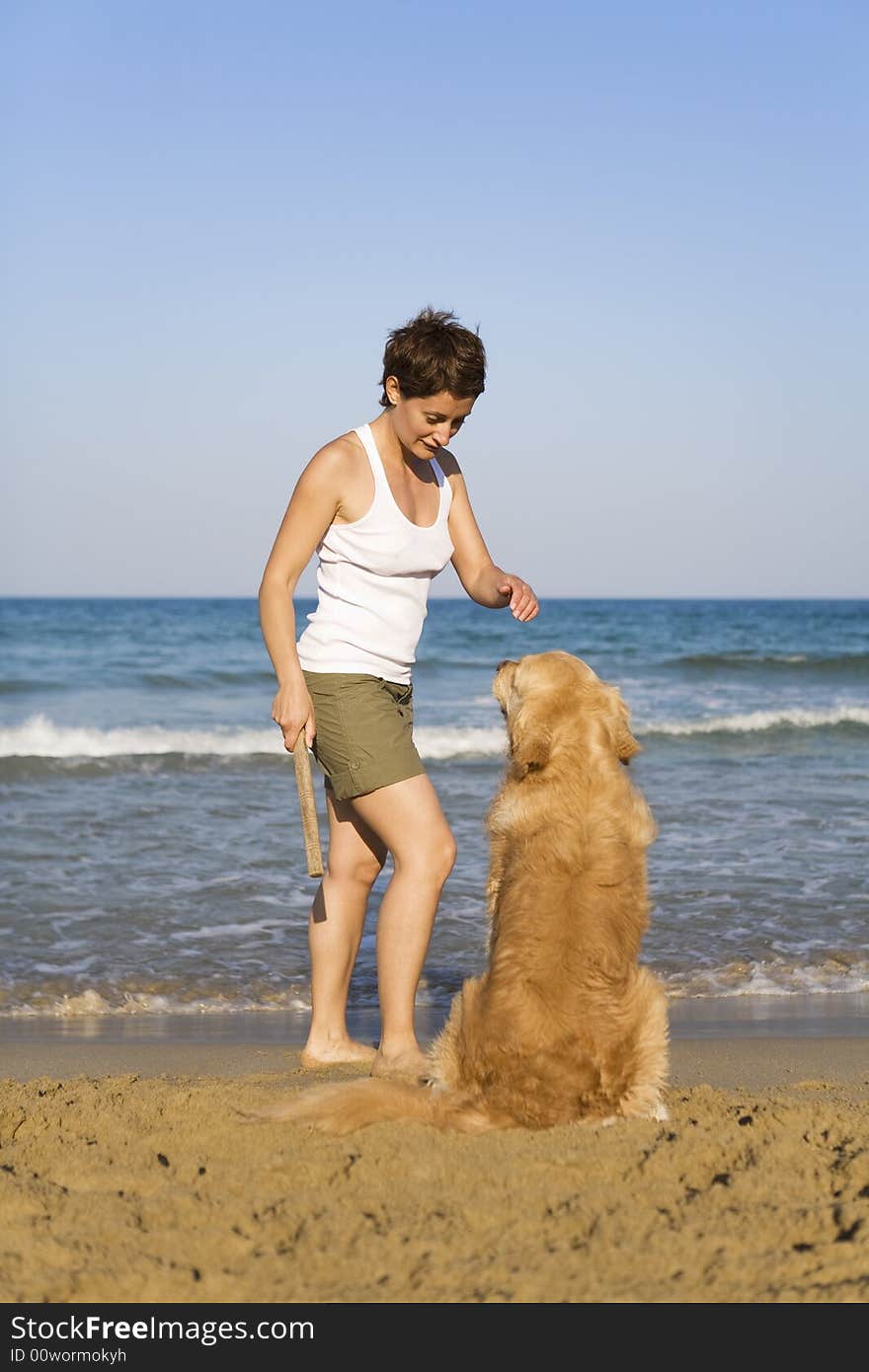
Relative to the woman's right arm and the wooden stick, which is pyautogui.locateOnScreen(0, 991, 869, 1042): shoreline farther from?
the woman's right arm

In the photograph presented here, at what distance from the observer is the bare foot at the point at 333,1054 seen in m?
4.60

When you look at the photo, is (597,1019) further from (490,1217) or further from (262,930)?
(262,930)

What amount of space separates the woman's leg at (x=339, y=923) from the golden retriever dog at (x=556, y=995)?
3.08 feet

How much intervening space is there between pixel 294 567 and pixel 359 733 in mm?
596

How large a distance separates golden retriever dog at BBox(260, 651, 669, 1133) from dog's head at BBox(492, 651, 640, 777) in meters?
0.02

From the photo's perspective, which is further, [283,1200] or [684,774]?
[684,774]

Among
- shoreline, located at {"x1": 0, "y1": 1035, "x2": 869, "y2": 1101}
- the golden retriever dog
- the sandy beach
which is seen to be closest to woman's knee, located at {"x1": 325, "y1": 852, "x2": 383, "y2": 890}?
shoreline, located at {"x1": 0, "y1": 1035, "x2": 869, "y2": 1101}

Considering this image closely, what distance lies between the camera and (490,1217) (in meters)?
2.71

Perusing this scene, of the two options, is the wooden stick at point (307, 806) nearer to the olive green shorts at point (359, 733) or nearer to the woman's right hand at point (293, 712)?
the woman's right hand at point (293, 712)

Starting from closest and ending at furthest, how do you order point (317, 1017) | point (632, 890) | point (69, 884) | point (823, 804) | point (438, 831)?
point (632, 890), point (438, 831), point (317, 1017), point (69, 884), point (823, 804)

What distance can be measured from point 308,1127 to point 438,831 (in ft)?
3.85

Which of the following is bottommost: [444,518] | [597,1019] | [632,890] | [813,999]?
[813,999]

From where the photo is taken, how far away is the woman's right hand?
404 centimetres
